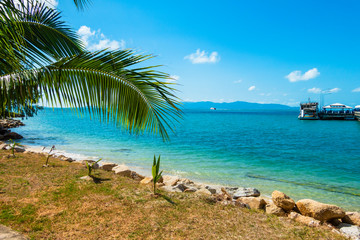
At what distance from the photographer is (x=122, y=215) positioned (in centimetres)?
516

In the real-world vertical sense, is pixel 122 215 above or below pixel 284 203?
above

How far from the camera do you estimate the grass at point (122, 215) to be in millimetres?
4441

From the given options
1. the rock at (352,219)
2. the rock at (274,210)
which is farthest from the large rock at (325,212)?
the rock at (274,210)

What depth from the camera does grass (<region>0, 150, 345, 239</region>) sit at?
444cm

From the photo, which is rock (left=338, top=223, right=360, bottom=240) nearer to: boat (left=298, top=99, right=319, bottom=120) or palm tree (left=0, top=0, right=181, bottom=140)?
palm tree (left=0, top=0, right=181, bottom=140)

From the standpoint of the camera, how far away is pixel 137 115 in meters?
3.02

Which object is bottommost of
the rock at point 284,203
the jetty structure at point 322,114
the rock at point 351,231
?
the rock at point 351,231

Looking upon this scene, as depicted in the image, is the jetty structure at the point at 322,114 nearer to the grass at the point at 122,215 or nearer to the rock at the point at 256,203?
the rock at the point at 256,203

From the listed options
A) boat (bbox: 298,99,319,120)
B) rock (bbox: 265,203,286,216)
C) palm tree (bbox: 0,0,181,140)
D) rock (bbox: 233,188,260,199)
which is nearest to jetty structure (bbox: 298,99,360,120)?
boat (bbox: 298,99,319,120)

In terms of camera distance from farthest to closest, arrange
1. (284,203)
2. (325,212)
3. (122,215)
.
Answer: (284,203) → (325,212) → (122,215)

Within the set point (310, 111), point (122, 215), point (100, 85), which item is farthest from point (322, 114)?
point (100, 85)

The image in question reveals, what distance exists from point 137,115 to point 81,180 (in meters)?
5.92

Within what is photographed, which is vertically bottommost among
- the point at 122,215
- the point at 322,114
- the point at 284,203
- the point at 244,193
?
the point at 244,193

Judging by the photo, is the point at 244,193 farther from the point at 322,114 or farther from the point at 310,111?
the point at 322,114
